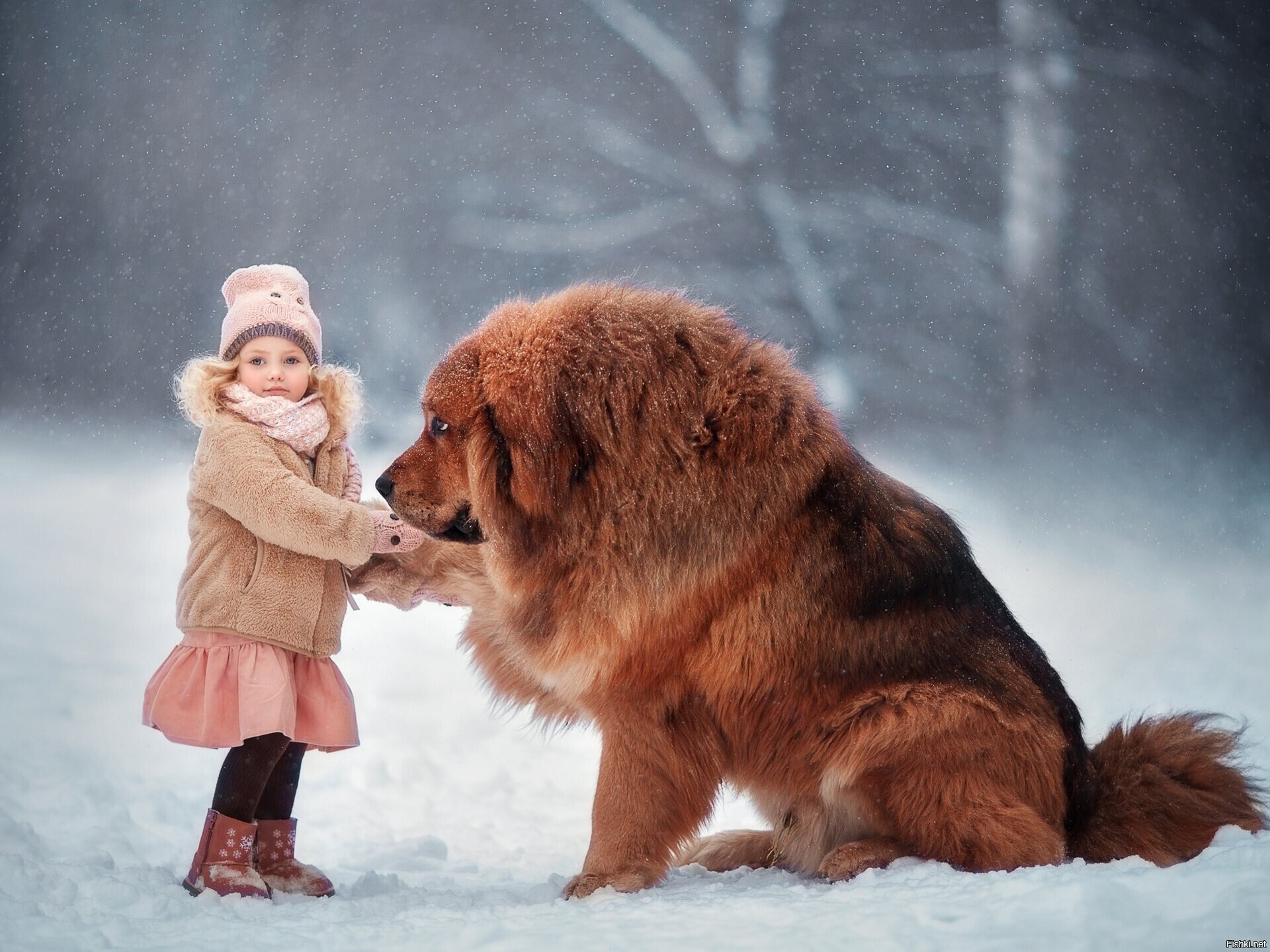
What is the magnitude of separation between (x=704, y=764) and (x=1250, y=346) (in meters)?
4.20

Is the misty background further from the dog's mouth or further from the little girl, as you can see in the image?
the dog's mouth

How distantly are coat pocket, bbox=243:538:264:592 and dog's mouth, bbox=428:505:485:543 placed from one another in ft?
1.25

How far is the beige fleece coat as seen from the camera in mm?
2283

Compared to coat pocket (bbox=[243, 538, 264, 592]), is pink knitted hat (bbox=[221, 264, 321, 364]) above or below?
above

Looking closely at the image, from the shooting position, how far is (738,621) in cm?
219

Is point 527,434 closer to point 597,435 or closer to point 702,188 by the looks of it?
point 597,435

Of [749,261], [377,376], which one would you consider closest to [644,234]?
[749,261]

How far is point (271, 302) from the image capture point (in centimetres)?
251

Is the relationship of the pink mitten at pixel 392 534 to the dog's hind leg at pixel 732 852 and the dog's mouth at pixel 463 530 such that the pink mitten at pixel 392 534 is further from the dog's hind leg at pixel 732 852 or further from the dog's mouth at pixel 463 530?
the dog's hind leg at pixel 732 852

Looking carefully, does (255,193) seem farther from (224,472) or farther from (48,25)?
(224,472)

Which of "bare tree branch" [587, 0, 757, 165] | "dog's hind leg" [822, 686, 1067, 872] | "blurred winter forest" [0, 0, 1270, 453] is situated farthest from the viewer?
"bare tree branch" [587, 0, 757, 165]

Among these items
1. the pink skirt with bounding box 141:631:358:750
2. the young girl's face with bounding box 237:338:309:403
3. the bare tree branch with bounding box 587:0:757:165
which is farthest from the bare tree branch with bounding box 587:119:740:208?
the pink skirt with bounding box 141:631:358:750

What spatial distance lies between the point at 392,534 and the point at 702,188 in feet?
10.6

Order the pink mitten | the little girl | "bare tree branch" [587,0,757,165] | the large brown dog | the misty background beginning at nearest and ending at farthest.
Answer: the large brown dog → the little girl → the pink mitten → the misty background → "bare tree branch" [587,0,757,165]
